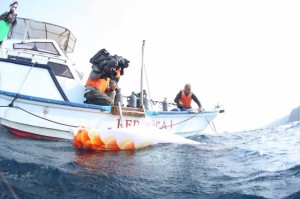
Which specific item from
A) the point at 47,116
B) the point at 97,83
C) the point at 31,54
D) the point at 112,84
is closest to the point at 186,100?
the point at 112,84

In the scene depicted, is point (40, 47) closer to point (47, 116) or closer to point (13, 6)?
point (13, 6)

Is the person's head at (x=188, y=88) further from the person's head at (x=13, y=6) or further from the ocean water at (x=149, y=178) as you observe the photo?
the person's head at (x=13, y=6)

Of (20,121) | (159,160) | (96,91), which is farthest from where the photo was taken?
(96,91)

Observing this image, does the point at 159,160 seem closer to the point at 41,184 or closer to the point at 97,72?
the point at 41,184

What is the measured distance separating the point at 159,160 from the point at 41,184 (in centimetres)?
213

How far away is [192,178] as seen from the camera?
304 cm

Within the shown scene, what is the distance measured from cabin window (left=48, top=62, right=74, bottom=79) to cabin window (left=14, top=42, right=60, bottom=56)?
465mm

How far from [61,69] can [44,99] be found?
1512 mm

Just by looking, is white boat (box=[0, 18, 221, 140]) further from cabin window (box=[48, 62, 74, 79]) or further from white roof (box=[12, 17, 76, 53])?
white roof (box=[12, 17, 76, 53])

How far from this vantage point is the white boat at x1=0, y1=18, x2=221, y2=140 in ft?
19.2

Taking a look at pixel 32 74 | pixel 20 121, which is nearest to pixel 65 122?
pixel 20 121

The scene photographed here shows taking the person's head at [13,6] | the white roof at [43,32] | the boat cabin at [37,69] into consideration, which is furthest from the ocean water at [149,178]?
the white roof at [43,32]

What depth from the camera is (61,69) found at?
7.07 m

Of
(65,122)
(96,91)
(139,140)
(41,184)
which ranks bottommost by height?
(41,184)
